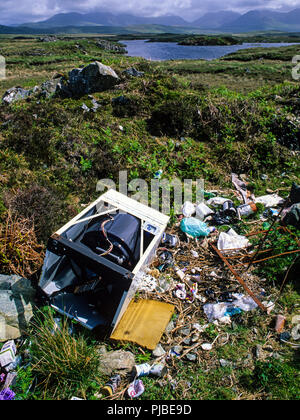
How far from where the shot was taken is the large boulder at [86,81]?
865cm

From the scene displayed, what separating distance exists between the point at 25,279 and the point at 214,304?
2594 millimetres

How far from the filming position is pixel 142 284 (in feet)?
11.7

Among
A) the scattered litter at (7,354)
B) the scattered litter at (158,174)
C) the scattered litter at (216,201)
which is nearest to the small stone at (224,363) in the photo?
the scattered litter at (7,354)

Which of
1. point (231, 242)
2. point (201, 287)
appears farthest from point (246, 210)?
point (201, 287)

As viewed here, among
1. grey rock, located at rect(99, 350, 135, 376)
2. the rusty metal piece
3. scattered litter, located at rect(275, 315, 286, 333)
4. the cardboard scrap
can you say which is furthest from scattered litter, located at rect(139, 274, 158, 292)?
scattered litter, located at rect(275, 315, 286, 333)

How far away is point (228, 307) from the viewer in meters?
3.28

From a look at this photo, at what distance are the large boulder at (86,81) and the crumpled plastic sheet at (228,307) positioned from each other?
8330mm

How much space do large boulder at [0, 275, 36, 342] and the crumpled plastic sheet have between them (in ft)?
7.55

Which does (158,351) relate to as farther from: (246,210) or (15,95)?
(15,95)

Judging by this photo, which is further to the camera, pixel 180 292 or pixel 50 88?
pixel 50 88

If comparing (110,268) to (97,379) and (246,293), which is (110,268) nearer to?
(97,379)

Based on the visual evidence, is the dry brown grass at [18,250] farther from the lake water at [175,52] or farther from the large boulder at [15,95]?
the lake water at [175,52]

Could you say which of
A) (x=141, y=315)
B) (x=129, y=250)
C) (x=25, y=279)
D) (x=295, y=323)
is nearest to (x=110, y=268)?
(x=129, y=250)

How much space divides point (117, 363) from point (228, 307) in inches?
63.1
